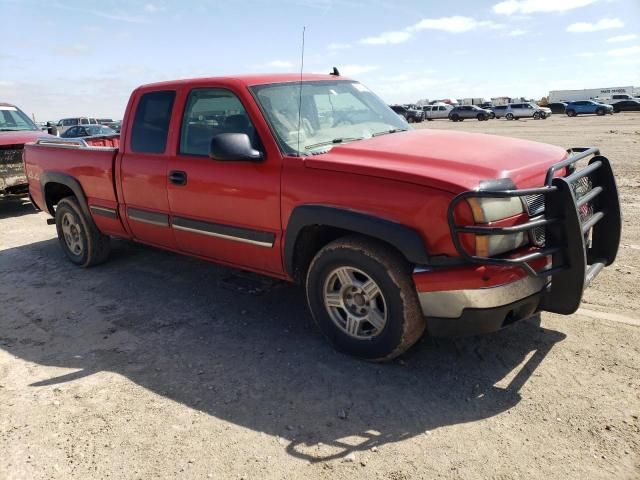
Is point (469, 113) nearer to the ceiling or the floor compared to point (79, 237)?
nearer to the ceiling

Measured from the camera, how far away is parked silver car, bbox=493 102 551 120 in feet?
151

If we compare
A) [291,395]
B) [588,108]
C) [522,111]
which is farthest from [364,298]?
[588,108]

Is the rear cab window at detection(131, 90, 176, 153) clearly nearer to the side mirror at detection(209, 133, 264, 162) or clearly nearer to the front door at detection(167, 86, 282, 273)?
the front door at detection(167, 86, 282, 273)

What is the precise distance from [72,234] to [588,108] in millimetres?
48456

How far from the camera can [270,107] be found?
386 cm

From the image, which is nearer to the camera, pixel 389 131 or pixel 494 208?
pixel 494 208

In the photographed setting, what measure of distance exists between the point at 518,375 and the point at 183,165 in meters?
2.94

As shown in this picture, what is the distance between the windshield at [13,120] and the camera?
9.80 metres

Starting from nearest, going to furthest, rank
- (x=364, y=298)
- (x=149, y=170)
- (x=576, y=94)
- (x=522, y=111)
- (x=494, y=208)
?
(x=494, y=208), (x=364, y=298), (x=149, y=170), (x=522, y=111), (x=576, y=94)

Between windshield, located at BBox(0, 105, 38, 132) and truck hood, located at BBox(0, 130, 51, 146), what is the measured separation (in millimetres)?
277

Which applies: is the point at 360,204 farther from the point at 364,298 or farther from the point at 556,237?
the point at 556,237

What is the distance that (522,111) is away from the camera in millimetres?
47219

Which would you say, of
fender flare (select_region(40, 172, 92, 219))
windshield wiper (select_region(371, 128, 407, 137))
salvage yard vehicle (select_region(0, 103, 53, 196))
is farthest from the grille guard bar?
salvage yard vehicle (select_region(0, 103, 53, 196))

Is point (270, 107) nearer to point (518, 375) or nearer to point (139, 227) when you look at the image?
point (139, 227)
